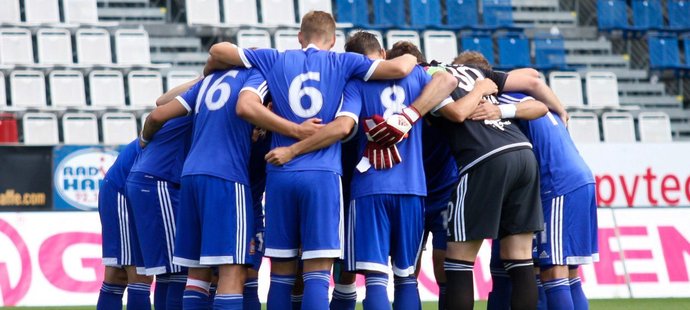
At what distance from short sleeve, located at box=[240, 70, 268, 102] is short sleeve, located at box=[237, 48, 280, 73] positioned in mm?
→ 49

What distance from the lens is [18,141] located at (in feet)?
54.8

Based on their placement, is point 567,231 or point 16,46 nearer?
point 567,231

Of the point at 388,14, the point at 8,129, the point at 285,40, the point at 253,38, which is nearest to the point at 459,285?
the point at 8,129

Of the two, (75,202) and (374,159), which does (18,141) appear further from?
(374,159)

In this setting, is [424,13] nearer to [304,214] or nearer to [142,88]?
[142,88]

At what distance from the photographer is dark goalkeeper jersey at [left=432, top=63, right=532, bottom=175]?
7.40m

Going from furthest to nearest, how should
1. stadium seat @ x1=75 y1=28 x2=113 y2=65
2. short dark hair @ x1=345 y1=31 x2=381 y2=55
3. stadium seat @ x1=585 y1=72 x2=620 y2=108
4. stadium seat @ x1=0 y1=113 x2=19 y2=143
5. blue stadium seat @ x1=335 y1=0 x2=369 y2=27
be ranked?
stadium seat @ x1=585 y1=72 x2=620 y2=108, blue stadium seat @ x1=335 y1=0 x2=369 y2=27, stadium seat @ x1=75 y1=28 x2=113 y2=65, stadium seat @ x1=0 y1=113 x2=19 y2=143, short dark hair @ x1=345 y1=31 x2=381 y2=55

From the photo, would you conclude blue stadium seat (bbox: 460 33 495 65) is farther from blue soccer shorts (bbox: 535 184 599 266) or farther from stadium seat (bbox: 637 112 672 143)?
blue soccer shorts (bbox: 535 184 599 266)

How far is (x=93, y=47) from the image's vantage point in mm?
18391

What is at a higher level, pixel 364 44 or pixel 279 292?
pixel 364 44

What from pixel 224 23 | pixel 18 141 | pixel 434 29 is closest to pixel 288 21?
pixel 224 23

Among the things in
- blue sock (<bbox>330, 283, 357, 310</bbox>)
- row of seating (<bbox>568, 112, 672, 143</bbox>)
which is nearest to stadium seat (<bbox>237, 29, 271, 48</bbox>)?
row of seating (<bbox>568, 112, 672, 143</bbox>)

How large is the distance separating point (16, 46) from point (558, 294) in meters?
12.4

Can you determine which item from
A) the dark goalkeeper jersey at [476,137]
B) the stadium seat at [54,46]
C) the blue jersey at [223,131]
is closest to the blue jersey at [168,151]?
the blue jersey at [223,131]
